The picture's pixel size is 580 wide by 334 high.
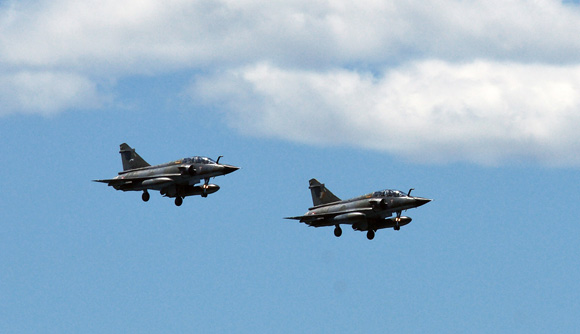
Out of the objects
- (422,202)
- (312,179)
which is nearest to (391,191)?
(422,202)

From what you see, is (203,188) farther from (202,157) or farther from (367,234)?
(367,234)

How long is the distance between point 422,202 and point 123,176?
113ft

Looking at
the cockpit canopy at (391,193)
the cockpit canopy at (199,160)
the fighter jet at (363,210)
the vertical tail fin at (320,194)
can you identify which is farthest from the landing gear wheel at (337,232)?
the cockpit canopy at (199,160)

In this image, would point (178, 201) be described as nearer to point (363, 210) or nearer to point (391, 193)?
point (363, 210)

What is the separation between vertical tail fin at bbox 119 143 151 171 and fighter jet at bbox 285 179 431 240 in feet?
63.1

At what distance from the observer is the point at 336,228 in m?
175

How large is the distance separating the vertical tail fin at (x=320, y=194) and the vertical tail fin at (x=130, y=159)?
19.5 m

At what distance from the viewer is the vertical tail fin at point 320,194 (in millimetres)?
178000

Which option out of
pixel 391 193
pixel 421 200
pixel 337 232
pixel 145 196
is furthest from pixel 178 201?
pixel 421 200

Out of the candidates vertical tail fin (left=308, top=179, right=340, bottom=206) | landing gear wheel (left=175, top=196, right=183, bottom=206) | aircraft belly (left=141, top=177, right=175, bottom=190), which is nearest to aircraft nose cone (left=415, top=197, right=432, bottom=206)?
vertical tail fin (left=308, top=179, right=340, bottom=206)

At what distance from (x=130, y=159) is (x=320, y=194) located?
2230 centimetres

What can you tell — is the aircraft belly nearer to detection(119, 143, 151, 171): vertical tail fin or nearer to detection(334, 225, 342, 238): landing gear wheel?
detection(119, 143, 151, 171): vertical tail fin

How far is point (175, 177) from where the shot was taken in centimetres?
16975

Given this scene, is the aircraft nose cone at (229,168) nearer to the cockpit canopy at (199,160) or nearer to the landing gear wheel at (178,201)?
the cockpit canopy at (199,160)
